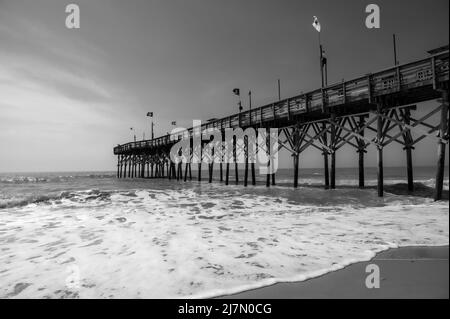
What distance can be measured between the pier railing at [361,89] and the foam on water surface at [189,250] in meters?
5.71

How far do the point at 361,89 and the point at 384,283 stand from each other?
11.7 m

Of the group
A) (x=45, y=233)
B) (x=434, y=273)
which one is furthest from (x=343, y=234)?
(x=45, y=233)

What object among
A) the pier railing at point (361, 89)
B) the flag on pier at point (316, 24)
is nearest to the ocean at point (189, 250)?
the pier railing at point (361, 89)

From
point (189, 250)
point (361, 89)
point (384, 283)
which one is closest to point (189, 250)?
point (189, 250)

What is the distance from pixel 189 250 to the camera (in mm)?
4578

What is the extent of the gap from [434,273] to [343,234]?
7.49 feet

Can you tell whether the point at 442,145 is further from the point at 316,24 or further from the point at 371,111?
the point at 316,24

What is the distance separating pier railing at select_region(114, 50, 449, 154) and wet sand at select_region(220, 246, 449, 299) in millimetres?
8745

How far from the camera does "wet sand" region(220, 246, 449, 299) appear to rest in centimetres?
254

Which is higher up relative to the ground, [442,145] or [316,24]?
[316,24]

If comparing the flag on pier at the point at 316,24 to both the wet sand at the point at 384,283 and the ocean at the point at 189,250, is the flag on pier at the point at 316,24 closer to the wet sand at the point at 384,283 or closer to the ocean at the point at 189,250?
the ocean at the point at 189,250

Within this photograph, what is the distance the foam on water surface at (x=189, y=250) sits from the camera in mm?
3205

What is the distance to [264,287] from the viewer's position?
3.00m
